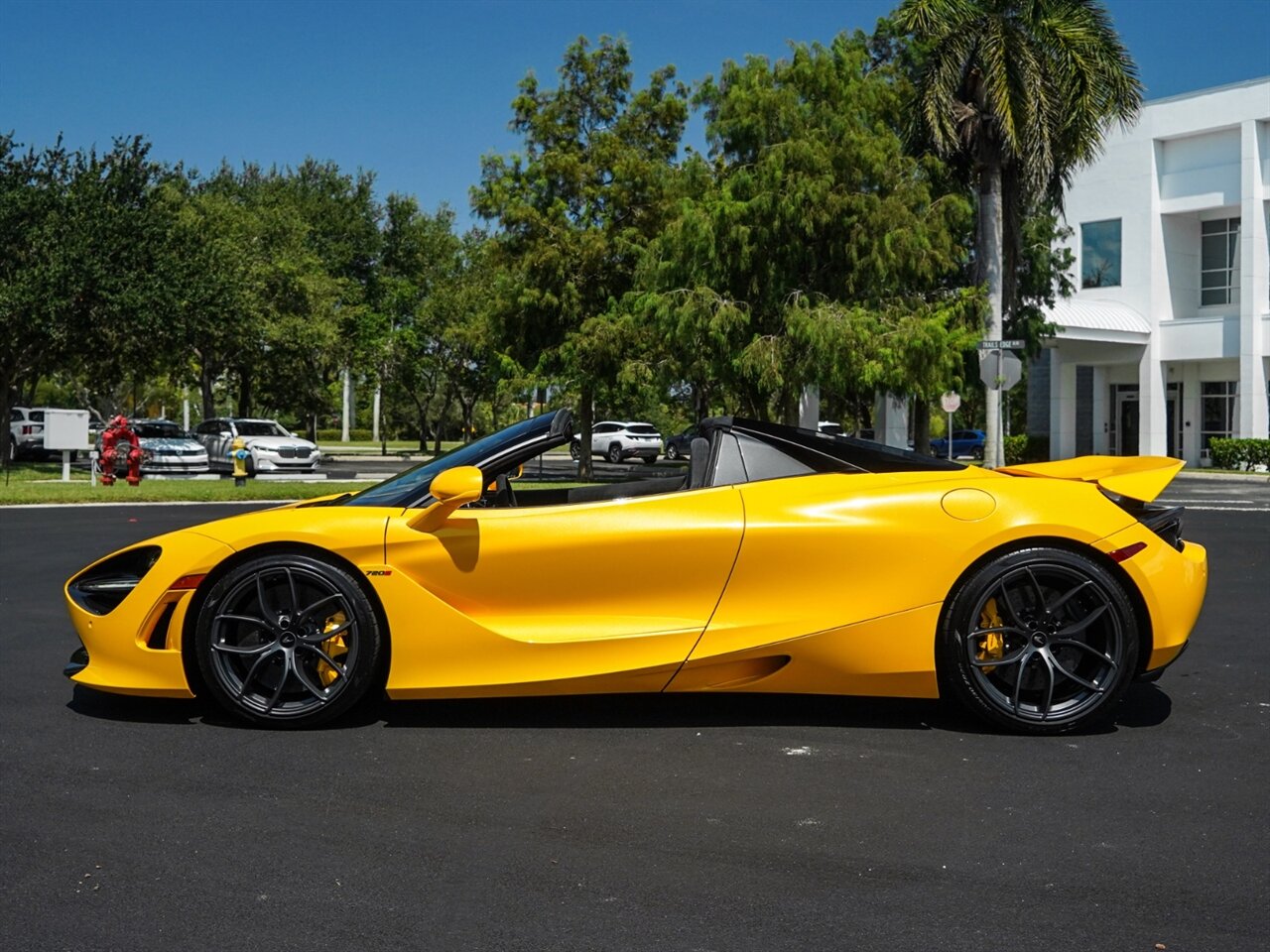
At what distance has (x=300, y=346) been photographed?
4978 cm

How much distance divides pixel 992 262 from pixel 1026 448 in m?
19.6

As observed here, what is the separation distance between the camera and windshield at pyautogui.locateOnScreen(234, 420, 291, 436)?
3778 centimetres

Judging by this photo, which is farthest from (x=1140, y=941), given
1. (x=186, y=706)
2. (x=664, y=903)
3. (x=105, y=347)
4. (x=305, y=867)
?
(x=105, y=347)

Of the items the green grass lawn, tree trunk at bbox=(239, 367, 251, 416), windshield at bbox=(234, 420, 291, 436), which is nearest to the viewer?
the green grass lawn

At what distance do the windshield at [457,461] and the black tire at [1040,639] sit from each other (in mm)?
1825

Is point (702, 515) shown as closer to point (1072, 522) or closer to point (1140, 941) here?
point (1072, 522)

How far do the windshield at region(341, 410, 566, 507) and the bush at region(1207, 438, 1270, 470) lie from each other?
38.5 m

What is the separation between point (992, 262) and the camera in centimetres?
2902

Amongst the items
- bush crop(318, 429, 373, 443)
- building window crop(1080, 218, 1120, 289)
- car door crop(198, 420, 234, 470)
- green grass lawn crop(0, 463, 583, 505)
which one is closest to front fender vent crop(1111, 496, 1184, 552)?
green grass lawn crop(0, 463, 583, 505)

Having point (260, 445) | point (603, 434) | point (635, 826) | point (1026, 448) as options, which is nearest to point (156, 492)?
point (260, 445)

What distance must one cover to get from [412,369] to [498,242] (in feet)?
80.0

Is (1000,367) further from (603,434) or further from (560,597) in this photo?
(603,434)

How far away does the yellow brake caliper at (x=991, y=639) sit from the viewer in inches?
210

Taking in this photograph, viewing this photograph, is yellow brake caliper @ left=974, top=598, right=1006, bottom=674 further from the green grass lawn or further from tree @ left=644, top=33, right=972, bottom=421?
tree @ left=644, top=33, right=972, bottom=421
